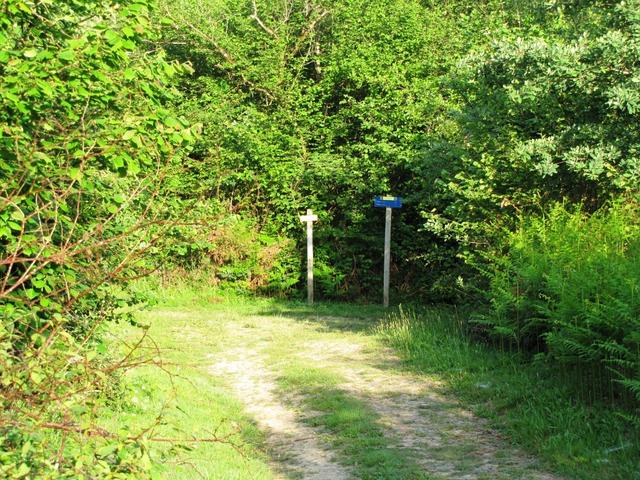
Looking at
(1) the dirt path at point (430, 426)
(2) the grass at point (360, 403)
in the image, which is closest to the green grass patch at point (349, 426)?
(2) the grass at point (360, 403)

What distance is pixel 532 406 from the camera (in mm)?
8578

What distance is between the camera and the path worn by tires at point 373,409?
7.36m

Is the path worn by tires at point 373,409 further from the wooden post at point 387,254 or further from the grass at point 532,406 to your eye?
the wooden post at point 387,254

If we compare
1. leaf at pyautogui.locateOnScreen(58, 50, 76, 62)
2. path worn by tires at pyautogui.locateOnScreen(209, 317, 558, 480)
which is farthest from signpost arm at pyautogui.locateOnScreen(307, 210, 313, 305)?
leaf at pyautogui.locateOnScreen(58, 50, 76, 62)

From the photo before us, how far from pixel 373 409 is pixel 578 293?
2623 mm

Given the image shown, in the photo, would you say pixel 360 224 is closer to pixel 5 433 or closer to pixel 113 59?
pixel 113 59

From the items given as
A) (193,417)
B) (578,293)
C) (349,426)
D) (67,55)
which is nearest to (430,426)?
(349,426)

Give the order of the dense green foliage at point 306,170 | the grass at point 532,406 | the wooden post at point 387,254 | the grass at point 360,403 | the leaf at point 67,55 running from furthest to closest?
the wooden post at point 387,254
the grass at point 360,403
the grass at point 532,406
the leaf at point 67,55
the dense green foliage at point 306,170

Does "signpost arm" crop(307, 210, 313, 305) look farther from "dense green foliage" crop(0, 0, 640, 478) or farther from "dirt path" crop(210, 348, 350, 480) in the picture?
"dirt path" crop(210, 348, 350, 480)

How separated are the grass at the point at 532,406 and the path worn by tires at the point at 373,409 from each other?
226 mm

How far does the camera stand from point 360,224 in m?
21.4

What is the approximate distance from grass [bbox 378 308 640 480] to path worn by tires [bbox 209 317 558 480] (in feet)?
0.74

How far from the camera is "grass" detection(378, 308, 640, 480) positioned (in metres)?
7.10

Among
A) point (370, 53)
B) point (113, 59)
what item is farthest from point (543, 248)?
point (370, 53)
